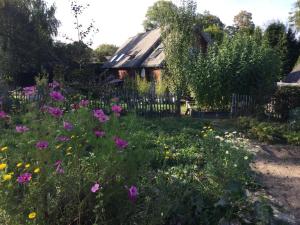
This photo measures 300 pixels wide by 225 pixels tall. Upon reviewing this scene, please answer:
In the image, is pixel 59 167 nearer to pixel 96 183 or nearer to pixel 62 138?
pixel 96 183

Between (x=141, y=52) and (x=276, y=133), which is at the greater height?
(x=141, y=52)

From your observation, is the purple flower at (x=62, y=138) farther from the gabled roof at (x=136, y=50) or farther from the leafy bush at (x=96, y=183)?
the gabled roof at (x=136, y=50)

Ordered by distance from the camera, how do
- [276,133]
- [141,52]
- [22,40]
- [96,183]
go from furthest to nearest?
[141,52]
[22,40]
[276,133]
[96,183]

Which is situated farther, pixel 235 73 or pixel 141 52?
pixel 141 52

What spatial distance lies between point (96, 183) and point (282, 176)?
15.0ft

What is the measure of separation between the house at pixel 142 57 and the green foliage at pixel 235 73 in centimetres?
1289

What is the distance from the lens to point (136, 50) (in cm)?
3784

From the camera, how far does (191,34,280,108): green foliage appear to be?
51.9ft

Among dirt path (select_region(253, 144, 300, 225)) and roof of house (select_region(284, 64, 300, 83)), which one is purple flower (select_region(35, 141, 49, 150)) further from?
roof of house (select_region(284, 64, 300, 83))

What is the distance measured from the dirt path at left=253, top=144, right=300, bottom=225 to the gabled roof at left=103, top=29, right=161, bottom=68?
2639 cm

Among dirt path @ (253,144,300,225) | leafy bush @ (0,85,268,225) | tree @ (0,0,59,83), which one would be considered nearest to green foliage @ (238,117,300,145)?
dirt path @ (253,144,300,225)

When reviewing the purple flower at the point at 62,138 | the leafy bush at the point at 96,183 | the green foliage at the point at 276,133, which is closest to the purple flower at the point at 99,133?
the leafy bush at the point at 96,183

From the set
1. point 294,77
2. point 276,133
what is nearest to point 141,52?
point 294,77

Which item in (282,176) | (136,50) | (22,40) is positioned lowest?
(282,176)
